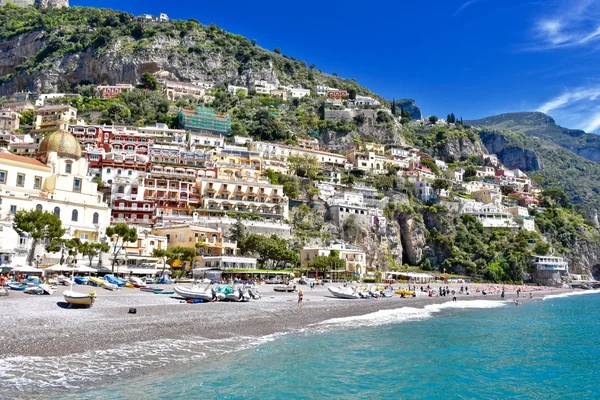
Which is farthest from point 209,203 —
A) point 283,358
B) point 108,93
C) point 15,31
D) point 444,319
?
point 15,31

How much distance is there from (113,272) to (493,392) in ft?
106

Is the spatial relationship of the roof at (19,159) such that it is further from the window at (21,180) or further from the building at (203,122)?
the building at (203,122)

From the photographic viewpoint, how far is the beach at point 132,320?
53.2ft

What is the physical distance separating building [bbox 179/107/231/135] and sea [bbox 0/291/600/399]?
74.8m

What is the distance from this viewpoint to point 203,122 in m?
96.6

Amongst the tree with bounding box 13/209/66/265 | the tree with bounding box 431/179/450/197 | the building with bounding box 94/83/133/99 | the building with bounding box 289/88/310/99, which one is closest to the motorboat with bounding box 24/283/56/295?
the tree with bounding box 13/209/66/265

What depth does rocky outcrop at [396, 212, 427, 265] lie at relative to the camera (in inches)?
3059

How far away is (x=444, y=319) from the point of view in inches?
1347

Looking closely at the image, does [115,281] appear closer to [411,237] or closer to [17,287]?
[17,287]

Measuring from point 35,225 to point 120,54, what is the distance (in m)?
101

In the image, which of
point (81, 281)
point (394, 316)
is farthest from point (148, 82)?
point (394, 316)

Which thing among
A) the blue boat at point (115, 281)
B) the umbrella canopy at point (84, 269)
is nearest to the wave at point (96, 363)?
the blue boat at point (115, 281)

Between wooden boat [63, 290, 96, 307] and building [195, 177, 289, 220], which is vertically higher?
building [195, 177, 289, 220]

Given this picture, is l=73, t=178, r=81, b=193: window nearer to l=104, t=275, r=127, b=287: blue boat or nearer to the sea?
l=104, t=275, r=127, b=287: blue boat
